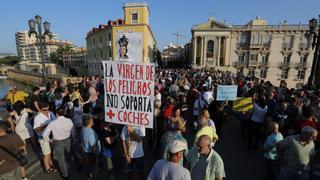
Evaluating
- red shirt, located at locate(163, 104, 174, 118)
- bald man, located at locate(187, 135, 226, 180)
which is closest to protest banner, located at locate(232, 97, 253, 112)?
red shirt, located at locate(163, 104, 174, 118)

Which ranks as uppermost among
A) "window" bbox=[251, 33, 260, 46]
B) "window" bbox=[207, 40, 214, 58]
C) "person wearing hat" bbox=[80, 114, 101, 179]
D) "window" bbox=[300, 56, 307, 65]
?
"window" bbox=[251, 33, 260, 46]

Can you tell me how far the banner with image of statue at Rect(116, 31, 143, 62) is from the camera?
3.41 m

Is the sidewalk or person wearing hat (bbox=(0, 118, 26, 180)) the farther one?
the sidewalk

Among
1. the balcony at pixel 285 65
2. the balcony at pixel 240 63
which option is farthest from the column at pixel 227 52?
the balcony at pixel 285 65

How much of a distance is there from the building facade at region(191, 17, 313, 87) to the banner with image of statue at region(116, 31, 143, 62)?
49651mm

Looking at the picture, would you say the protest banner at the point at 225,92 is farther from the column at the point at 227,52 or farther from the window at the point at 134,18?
the column at the point at 227,52

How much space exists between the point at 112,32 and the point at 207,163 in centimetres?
4048

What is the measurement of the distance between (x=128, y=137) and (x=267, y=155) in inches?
112

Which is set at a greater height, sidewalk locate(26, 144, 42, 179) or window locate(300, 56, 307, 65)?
window locate(300, 56, 307, 65)

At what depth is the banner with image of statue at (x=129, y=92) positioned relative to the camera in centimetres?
357

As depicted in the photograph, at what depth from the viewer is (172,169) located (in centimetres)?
235

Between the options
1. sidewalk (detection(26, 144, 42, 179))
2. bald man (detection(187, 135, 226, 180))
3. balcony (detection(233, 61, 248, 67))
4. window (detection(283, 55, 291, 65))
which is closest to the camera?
bald man (detection(187, 135, 226, 180))

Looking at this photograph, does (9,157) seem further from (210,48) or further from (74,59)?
(74,59)

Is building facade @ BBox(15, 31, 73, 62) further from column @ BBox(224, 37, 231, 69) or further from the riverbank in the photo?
column @ BBox(224, 37, 231, 69)
